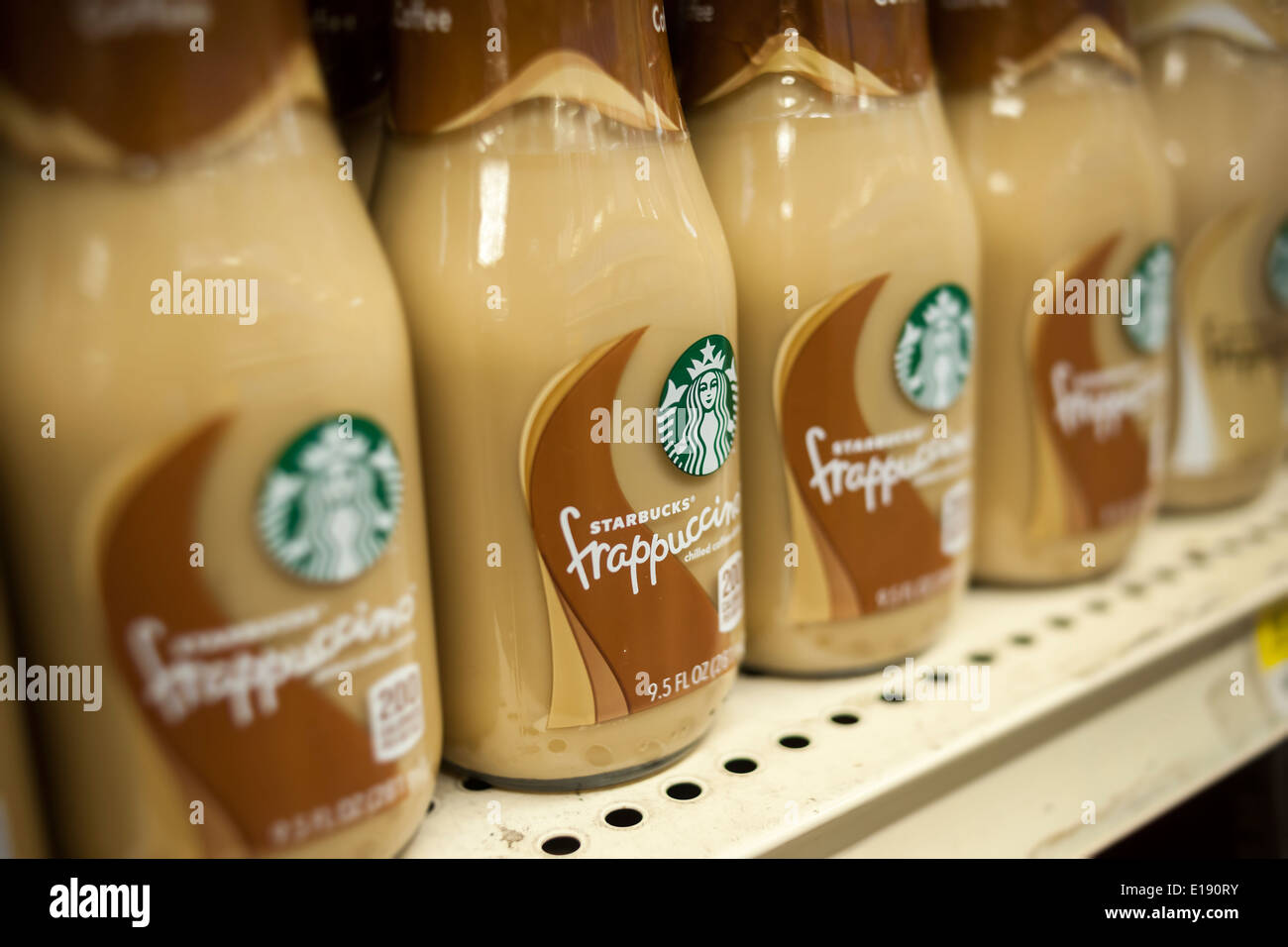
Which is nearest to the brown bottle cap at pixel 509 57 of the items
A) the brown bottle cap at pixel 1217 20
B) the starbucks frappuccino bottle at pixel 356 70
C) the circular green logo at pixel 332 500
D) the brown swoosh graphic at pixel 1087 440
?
the starbucks frappuccino bottle at pixel 356 70

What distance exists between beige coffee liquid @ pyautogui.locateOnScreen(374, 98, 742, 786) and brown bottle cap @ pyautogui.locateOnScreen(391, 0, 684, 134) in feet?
0.04

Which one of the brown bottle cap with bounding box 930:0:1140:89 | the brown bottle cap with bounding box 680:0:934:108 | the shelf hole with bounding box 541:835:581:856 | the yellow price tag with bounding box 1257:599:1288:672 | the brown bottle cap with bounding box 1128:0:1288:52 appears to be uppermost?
the brown bottle cap with bounding box 1128:0:1288:52

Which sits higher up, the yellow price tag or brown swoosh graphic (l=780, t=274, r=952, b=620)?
brown swoosh graphic (l=780, t=274, r=952, b=620)

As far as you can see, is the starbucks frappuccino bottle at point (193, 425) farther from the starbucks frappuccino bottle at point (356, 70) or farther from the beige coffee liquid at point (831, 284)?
the beige coffee liquid at point (831, 284)

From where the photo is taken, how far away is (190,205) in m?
0.54

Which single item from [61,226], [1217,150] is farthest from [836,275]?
[1217,150]

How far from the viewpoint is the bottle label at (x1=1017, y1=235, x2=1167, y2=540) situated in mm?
964

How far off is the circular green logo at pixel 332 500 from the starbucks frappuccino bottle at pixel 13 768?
0.44 feet

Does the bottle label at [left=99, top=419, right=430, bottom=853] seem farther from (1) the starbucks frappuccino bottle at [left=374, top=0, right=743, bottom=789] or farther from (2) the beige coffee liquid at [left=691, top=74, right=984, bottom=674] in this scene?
(2) the beige coffee liquid at [left=691, top=74, right=984, bottom=674]

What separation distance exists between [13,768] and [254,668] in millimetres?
124

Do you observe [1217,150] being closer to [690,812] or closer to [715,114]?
[715,114]

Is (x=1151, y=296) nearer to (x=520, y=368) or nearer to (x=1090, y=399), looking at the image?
(x=1090, y=399)

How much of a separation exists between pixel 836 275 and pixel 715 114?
0.47 ft

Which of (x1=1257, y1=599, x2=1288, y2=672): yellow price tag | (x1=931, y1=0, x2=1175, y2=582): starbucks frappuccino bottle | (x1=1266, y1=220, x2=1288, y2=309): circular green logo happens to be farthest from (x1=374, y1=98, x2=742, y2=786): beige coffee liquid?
(x1=1266, y1=220, x2=1288, y2=309): circular green logo
